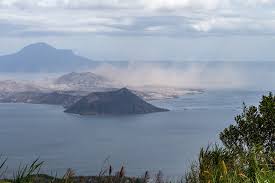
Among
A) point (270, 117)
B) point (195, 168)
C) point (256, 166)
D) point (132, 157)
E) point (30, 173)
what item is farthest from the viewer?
point (132, 157)

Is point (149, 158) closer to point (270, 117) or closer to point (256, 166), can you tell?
point (270, 117)

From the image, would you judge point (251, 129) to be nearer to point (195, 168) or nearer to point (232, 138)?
point (232, 138)

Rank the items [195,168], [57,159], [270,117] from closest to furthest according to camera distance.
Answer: [195,168] < [270,117] < [57,159]

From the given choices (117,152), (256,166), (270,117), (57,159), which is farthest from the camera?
(117,152)

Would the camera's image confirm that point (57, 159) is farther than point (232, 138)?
Yes

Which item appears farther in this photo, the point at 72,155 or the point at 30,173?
the point at 72,155

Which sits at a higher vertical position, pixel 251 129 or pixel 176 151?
pixel 251 129

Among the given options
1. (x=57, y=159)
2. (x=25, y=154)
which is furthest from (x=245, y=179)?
(x=25, y=154)

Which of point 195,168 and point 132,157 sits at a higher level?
point 195,168

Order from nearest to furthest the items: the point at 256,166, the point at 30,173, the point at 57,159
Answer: the point at 30,173 < the point at 256,166 < the point at 57,159

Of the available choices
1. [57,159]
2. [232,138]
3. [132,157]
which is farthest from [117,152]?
[232,138]
